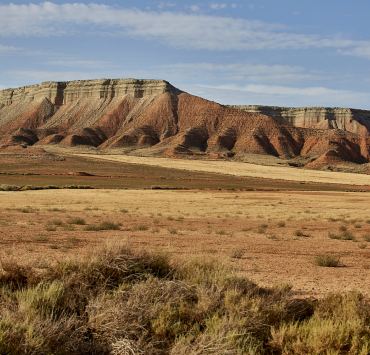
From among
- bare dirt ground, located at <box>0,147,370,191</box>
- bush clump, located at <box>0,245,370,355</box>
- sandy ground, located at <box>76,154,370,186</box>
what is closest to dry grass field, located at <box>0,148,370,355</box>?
bush clump, located at <box>0,245,370,355</box>

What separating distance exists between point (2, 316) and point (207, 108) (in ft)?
559

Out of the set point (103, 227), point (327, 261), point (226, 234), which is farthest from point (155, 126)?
point (327, 261)

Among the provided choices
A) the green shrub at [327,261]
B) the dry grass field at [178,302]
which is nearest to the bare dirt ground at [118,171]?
the green shrub at [327,261]

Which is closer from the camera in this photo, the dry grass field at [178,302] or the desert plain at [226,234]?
the dry grass field at [178,302]

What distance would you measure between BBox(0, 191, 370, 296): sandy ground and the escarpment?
104014mm

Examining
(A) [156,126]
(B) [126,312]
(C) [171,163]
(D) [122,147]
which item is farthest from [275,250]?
(A) [156,126]

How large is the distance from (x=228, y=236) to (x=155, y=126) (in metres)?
149

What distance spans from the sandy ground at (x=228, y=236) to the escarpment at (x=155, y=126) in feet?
341

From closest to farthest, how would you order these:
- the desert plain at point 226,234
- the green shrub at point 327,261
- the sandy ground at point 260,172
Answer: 1. the desert plain at point 226,234
2. the green shrub at point 327,261
3. the sandy ground at point 260,172

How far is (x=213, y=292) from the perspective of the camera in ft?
27.7

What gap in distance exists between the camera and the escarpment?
516 ft

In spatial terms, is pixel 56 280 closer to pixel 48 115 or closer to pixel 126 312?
pixel 126 312

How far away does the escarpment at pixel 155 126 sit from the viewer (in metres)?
157

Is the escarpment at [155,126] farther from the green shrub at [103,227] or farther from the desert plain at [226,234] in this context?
the green shrub at [103,227]
